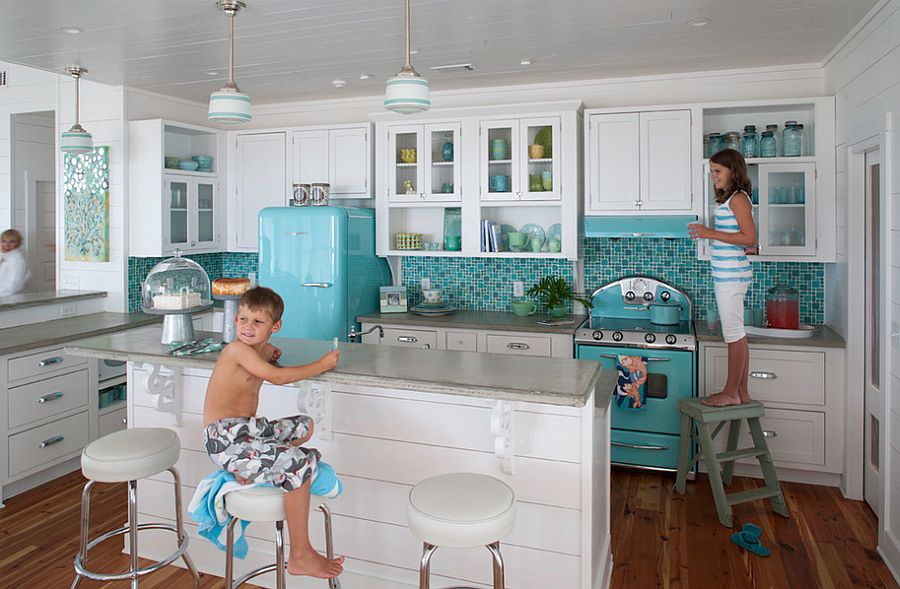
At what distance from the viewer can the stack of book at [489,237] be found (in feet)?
16.1

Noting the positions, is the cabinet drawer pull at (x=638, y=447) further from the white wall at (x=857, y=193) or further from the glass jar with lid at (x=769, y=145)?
the glass jar with lid at (x=769, y=145)

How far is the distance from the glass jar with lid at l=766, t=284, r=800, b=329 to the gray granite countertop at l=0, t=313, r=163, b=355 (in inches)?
169

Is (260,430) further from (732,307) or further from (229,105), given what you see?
(732,307)

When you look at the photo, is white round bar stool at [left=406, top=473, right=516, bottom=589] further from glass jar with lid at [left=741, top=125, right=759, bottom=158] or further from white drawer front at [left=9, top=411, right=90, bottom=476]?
glass jar with lid at [left=741, top=125, right=759, bottom=158]

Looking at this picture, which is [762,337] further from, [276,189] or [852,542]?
[276,189]

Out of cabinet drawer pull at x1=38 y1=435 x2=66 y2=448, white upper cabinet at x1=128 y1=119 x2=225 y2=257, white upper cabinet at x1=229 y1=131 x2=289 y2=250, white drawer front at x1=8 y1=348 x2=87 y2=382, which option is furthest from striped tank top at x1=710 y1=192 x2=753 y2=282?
cabinet drawer pull at x1=38 y1=435 x2=66 y2=448

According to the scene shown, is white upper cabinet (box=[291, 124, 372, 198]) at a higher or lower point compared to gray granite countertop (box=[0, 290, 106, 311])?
higher

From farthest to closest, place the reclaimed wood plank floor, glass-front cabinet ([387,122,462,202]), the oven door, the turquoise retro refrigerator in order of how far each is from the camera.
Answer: glass-front cabinet ([387,122,462,202]), the turquoise retro refrigerator, the oven door, the reclaimed wood plank floor

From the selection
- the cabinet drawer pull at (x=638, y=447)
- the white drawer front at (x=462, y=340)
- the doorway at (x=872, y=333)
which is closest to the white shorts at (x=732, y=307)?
the doorway at (x=872, y=333)

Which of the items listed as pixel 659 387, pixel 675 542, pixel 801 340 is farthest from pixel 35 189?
pixel 801 340

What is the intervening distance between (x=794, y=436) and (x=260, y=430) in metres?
3.31

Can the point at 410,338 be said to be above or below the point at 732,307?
below

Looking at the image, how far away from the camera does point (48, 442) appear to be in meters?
4.14

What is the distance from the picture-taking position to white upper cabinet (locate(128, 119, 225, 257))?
5.05 metres
